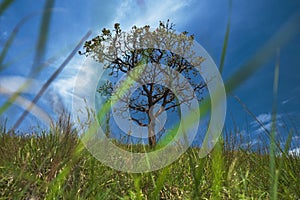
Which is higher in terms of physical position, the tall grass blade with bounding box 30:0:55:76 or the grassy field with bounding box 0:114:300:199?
the grassy field with bounding box 0:114:300:199

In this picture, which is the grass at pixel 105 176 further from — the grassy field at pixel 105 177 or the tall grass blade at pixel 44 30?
the tall grass blade at pixel 44 30

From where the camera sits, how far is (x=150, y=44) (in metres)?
15.8

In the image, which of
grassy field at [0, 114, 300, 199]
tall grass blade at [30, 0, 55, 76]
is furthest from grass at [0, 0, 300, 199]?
tall grass blade at [30, 0, 55, 76]

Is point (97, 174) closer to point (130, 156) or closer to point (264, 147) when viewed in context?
point (130, 156)

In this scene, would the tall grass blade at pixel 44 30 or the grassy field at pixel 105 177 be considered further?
the grassy field at pixel 105 177

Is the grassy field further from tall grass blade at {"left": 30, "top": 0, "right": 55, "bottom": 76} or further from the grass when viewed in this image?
tall grass blade at {"left": 30, "top": 0, "right": 55, "bottom": 76}

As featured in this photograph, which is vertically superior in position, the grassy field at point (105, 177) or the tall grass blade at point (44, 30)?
the grassy field at point (105, 177)

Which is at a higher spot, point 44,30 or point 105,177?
point 105,177

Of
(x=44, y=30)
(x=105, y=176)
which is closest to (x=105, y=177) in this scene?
(x=105, y=176)

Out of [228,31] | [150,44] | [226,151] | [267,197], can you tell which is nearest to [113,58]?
[150,44]

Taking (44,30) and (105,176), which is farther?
(105,176)

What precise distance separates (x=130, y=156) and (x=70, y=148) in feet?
2.38

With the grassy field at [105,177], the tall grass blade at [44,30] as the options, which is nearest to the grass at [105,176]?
the grassy field at [105,177]

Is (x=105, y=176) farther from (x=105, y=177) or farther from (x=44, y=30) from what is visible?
(x=44, y=30)
